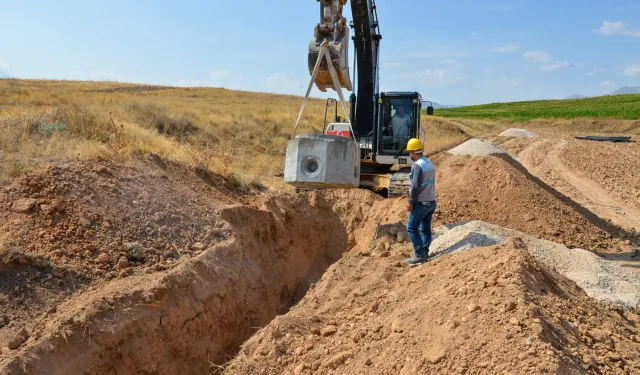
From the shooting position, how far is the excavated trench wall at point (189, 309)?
5.75 metres

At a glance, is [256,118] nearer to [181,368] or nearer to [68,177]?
[68,177]

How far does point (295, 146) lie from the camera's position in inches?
338

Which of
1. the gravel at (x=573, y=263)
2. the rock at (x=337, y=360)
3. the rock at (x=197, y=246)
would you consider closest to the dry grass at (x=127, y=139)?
the rock at (x=197, y=246)

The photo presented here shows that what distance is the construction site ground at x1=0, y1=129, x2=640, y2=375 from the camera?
5.06m

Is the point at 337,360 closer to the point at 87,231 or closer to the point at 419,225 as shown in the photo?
the point at 419,225

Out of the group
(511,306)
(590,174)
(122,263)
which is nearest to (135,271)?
(122,263)

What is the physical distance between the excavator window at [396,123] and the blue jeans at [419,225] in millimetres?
4726

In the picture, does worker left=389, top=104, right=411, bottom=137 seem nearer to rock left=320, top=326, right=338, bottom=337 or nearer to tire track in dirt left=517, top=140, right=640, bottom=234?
tire track in dirt left=517, top=140, right=640, bottom=234

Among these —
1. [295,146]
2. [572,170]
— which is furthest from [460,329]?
[572,170]

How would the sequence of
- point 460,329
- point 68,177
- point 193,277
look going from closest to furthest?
point 460,329 → point 193,277 → point 68,177

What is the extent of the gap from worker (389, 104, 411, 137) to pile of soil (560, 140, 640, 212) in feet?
19.9

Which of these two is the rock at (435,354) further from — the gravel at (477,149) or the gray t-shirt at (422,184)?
the gravel at (477,149)

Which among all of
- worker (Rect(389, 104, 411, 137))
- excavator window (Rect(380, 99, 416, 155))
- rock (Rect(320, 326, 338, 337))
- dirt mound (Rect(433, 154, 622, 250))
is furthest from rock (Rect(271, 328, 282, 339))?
worker (Rect(389, 104, 411, 137))

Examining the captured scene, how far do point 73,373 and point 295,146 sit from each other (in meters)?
4.43
